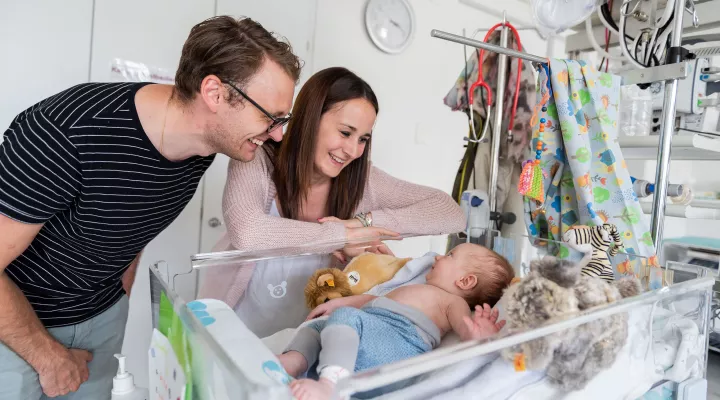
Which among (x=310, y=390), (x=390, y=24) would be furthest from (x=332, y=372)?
(x=390, y=24)

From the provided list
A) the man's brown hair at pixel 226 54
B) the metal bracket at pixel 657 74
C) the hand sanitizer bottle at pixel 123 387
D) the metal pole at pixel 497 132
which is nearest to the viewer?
the hand sanitizer bottle at pixel 123 387

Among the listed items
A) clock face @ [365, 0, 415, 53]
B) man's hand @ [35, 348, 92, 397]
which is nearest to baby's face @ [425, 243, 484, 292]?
man's hand @ [35, 348, 92, 397]

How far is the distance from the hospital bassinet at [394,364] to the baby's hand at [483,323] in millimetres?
104

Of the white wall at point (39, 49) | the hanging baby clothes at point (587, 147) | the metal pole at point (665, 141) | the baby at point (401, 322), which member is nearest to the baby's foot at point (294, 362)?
the baby at point (401, 322)

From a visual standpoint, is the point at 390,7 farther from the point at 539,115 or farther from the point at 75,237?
the point at 75,237

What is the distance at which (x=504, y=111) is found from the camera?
1756mm

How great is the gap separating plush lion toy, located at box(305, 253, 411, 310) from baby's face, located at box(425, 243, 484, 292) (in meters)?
0.11

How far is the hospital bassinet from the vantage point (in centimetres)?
48

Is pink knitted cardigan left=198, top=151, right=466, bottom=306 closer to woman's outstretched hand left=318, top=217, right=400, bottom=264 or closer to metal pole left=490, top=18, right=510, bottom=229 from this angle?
woman's outstretched hand left=318, top=217, right=400, bottom=264

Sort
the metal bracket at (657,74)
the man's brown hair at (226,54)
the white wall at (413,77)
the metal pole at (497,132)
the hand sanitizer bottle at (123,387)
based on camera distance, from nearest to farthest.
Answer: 1. the hand sanitizer bottle at (123,387)
2. the man's brown hair at (226,54)
3. the metal bracket at (657,74)
4. the metal pole at (497,132)
5. the white wall at (413,77)

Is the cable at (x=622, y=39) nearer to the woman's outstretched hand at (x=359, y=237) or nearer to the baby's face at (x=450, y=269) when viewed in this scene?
the baby's face at (x=450, y=269)

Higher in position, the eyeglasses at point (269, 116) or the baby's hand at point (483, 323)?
the eyeglasses at point (269, 116)

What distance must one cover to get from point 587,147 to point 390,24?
1828 millimetres

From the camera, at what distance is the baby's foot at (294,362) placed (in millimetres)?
667
